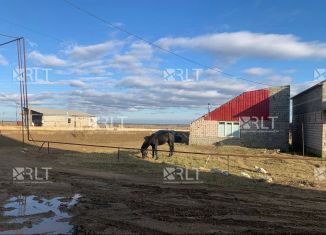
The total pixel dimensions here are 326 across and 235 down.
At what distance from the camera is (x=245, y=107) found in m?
38.3

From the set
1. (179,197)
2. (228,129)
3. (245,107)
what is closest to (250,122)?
(245,107)

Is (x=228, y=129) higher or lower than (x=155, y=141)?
higher

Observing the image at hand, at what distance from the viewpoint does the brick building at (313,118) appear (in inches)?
1134

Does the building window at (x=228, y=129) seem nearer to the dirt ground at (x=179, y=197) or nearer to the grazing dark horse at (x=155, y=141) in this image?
the grazing dark horse at (x=155, y=141)

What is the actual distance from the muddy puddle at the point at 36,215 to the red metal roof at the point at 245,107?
2686cm

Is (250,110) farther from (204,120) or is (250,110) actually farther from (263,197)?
(263,197)

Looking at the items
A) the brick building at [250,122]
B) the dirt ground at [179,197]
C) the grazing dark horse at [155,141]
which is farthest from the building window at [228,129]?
the dirt ground at [179,197]

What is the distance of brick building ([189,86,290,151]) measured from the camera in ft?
120

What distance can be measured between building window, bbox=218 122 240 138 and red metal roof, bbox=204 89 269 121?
0.42 m

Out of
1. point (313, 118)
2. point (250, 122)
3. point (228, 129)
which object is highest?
point (313, 118)

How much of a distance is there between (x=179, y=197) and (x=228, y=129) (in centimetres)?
2647

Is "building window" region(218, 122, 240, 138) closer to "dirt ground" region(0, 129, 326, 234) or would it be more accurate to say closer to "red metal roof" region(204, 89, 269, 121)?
"red metal roof" region(204, 89, 269, 121)

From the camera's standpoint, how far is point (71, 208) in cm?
1107

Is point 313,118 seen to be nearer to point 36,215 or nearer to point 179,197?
point 179,197
